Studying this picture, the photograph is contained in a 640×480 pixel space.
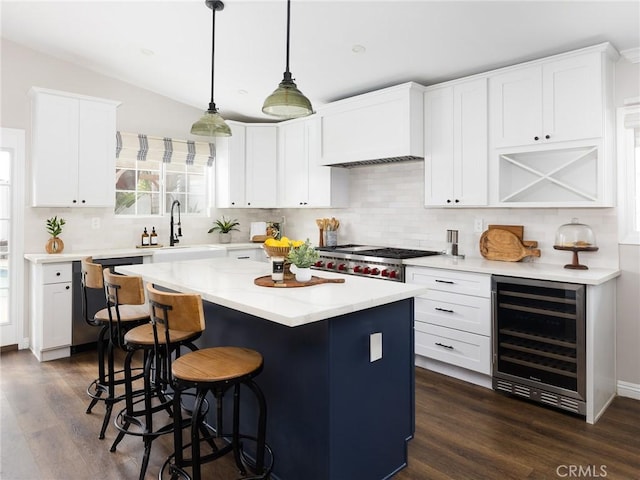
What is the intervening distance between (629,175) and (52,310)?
16.1ft

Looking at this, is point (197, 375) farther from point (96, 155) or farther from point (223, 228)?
point (223, 228)

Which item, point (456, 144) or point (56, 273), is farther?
point (56, 273)

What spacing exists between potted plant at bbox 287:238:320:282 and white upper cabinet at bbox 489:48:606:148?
2.05 meters

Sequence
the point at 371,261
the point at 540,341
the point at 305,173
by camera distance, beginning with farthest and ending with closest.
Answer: the point at 305,173 < the point at 371,261 < the point at 540,341

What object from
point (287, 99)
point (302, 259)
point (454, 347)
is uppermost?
point (287, 99)

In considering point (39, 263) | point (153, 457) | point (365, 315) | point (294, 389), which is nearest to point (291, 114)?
point (365, 315)

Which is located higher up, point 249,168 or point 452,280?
point 249,168

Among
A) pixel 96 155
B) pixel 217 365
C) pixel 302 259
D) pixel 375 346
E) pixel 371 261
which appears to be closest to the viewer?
pixel 217 365

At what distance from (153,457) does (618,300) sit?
3299mm

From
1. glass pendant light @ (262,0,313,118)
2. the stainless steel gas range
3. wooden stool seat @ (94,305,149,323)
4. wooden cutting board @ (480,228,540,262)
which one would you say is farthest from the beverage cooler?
wooden stool seat @ (94,305,149,323)

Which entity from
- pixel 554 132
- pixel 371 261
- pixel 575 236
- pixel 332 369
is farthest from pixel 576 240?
pixel 332 369

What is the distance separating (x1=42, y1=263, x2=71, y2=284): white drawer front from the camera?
3.97m

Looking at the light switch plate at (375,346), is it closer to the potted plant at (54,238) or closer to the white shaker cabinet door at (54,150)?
the white shaker cabinet door at (54,150)

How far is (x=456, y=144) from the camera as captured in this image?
377 cm
